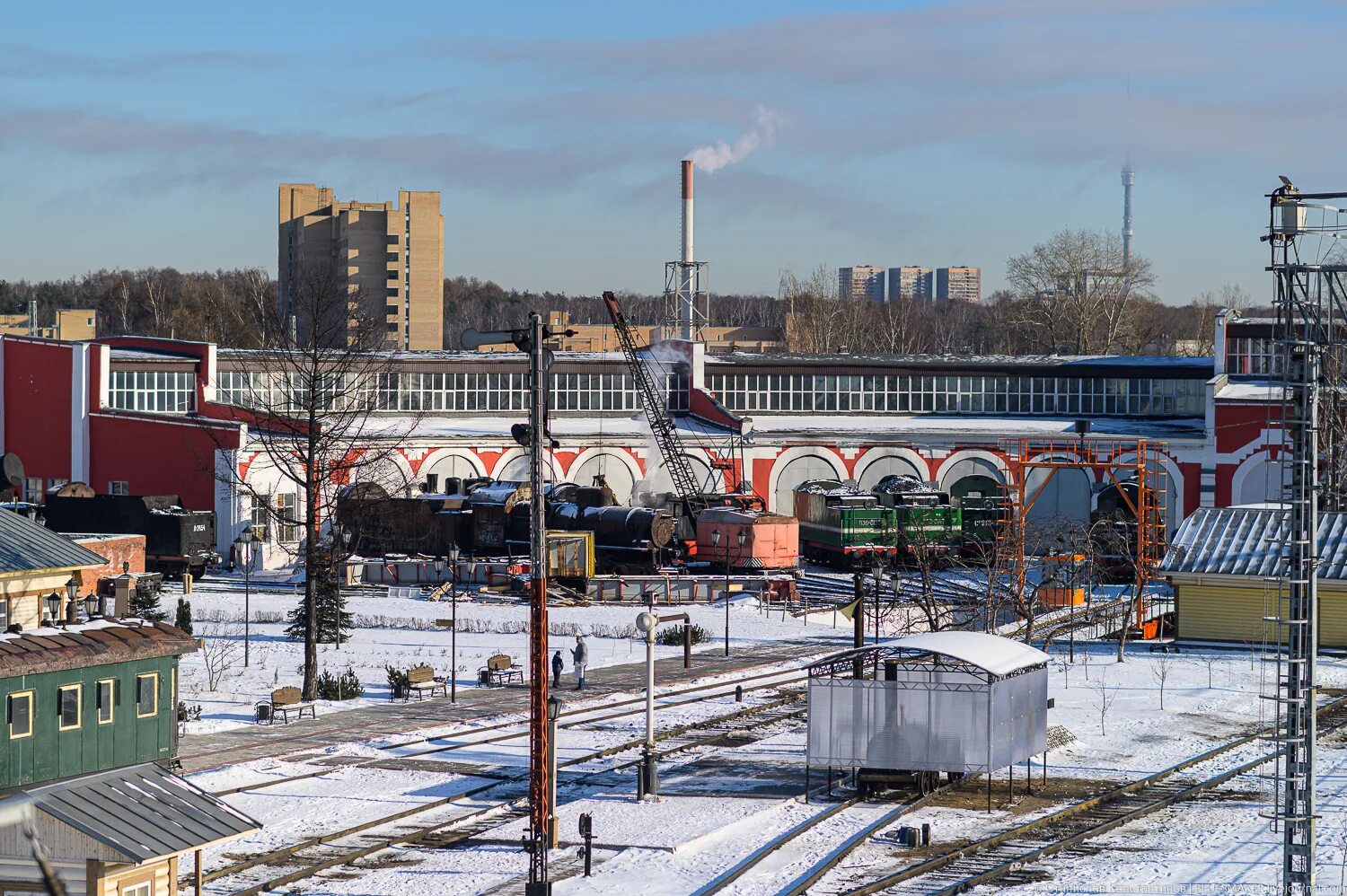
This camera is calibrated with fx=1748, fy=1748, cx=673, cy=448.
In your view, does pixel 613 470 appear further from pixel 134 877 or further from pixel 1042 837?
pixel 134 877

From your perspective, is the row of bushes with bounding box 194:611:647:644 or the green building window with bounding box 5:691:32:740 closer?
the green building window with bounding box 5:691:32:740

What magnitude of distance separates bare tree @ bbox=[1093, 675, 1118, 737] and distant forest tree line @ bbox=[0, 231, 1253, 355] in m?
52.6

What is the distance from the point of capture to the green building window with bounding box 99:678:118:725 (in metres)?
21.0

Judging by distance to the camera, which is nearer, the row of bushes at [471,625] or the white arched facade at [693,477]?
the row of bushes at [471,625]

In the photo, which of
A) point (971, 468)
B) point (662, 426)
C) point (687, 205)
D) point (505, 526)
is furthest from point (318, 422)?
point (687, 205)

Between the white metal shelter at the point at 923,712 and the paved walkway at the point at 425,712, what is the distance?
900 centimetres

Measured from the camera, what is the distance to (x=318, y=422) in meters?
36.6

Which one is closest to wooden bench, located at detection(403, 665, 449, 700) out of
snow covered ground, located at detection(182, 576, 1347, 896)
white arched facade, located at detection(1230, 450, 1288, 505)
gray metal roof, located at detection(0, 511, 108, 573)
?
snow covered ground, located at detection(182, 576, 1347, 896)

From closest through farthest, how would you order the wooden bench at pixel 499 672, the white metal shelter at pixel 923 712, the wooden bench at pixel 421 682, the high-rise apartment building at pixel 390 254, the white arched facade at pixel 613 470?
the white metal shelter at pixel 923 712
the wooden bench at pixel 421 682
the wooden bench at pixel 499 672
the white arched facade at pixel 613 470
the high-rise apartment building at pixel 390 254

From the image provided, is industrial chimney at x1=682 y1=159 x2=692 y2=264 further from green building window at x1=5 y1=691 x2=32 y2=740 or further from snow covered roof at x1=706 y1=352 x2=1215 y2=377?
green building window at x1=5 y1=691 x2=32 y2=740

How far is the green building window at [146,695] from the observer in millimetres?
21547

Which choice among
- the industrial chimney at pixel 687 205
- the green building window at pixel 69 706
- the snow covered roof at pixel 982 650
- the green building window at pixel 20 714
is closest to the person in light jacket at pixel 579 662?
the snow covered roof at pixel 982 650

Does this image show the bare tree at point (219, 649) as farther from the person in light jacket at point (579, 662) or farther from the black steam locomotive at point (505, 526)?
the black steam locomotive at point (505, 526)

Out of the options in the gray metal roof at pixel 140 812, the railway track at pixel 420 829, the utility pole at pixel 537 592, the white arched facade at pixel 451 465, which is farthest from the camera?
the white arched facade at pixel 451 465
